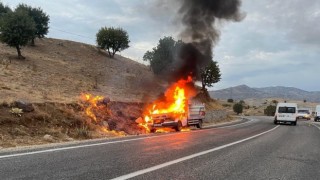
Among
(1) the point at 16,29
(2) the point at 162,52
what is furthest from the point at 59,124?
(2) the point at 162,52

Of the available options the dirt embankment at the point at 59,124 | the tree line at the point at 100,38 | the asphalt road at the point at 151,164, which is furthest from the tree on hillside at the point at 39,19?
the asphalt road at the point at 151,164

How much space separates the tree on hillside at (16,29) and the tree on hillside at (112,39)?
957 inches

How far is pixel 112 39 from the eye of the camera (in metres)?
75.1

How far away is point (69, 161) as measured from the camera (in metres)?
8.73

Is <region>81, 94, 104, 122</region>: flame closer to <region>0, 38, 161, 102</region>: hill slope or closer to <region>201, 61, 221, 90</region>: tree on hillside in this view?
<region>0, 38, 161, 102</region>: hill slope

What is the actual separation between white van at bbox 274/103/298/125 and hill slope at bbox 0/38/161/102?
13.0 m

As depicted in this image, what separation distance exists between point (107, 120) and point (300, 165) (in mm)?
17047

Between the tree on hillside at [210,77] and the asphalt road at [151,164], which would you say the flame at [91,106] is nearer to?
the asphalt road at [151,164]

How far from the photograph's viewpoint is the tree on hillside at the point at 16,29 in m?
48.9

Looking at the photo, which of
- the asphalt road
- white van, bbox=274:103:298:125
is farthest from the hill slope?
the asphalt road

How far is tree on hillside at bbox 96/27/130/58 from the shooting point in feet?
246

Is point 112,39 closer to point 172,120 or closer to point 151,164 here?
point 172,120

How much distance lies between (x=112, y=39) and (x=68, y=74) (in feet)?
89.2

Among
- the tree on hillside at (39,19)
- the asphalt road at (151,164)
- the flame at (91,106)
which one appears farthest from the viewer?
the tree on hillside at (39,19)
